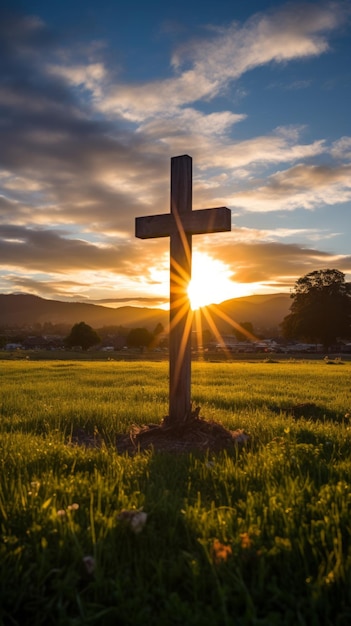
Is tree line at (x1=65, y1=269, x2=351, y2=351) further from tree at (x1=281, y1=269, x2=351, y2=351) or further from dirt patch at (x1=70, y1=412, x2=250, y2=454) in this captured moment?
dirt patch at (x1=70, y1=412, x2=250, y2=454)

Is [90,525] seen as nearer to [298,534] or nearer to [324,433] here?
[298,534]

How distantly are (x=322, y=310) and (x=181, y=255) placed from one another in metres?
66.8

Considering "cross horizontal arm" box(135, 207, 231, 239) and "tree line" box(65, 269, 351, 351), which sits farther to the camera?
"tree line" box(65, 269, 351, 351)

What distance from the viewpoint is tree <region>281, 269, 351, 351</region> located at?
7012 centimetres

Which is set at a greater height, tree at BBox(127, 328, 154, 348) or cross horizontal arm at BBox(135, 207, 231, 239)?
cross horizontal arm at BBox(135, 207, 231, 239)

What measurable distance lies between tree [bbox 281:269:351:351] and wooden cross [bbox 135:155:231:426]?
65.0 meters

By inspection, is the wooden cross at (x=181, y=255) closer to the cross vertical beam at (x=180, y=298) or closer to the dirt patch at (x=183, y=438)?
the cross vertical beam at (x=180, y=298)

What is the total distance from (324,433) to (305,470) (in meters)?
2.13

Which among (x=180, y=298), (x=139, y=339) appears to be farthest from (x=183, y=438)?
(x=139, y=339)

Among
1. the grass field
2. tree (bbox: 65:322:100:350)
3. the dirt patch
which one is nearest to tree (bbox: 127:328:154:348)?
tree (bbox: 65:322:100:350)

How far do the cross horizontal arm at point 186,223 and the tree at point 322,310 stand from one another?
213ft

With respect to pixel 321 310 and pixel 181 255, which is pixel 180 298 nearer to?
pixel 181 255

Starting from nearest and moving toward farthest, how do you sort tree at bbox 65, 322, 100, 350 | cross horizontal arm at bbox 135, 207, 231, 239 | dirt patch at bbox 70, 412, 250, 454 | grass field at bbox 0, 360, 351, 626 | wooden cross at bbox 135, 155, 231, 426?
1. grass field at bbox 0, 360, 351, 626
2. dirt patch at bbox 70, 412, 250, 454
3. cross horizontal arm at bbox 135, 207, 231, 239
4. wooden cross at bbox 135, 155, 231, 426
5. tree at bbox 65, 322, 100, 350

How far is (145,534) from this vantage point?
3117 millimetres
